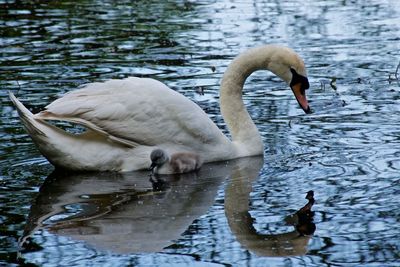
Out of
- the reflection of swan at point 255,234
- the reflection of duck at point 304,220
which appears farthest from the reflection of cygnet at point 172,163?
the reflection of duck at point 304,220

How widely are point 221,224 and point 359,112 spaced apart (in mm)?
3795

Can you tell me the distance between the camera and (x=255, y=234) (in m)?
7.17

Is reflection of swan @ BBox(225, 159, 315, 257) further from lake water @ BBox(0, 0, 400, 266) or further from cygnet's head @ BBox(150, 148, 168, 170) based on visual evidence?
cygnet's head @ BBox(150, 148, 168, 170)

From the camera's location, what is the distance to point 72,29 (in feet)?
55.4

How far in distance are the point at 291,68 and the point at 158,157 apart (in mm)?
1698

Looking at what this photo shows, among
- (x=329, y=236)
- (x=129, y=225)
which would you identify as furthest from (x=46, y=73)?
(x=329, y=236)

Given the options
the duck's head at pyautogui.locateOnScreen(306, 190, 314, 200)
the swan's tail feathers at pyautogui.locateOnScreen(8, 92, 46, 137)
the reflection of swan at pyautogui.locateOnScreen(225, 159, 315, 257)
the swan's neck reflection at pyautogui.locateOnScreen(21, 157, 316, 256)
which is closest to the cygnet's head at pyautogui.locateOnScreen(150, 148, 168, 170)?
the swan's neck reflection at pyautogui.locateOnScreen(21, 157, 316, 256)

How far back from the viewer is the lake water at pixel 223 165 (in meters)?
6.92

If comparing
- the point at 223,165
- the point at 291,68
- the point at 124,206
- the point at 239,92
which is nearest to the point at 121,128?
the point at 223,165

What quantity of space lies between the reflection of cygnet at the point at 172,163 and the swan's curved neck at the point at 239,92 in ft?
2.66

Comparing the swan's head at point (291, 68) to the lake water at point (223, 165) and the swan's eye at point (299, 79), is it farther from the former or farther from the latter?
the lake water at point (223, 165)

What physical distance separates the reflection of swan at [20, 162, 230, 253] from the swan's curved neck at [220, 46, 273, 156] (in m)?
0.50

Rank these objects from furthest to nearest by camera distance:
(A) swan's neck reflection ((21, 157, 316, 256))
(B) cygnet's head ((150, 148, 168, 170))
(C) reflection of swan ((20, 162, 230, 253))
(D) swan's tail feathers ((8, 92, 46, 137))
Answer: (B) cygnet's head ((150, 148, 168, 170)), (D) swan's tail feathers ((8, 92, 46, 137)), (C) reflection of swan ((20, 162, 230, 253)), (A) swan's neck reflection ((21, 157, 316, 256))

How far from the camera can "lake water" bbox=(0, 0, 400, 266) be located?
272 inches
